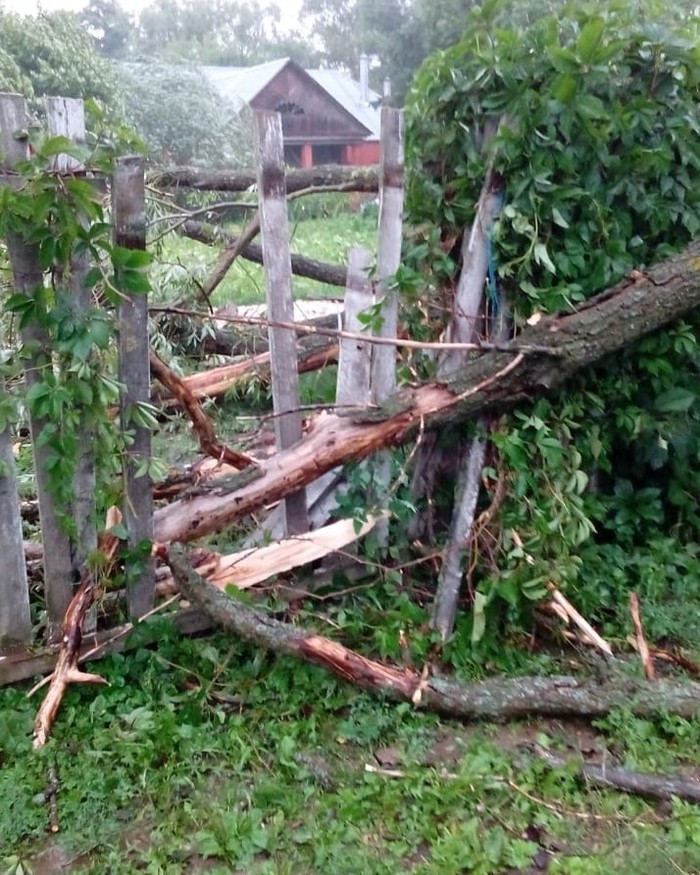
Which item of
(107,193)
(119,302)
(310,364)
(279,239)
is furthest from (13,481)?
(310,364)

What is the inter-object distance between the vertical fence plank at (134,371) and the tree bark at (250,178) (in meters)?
2.33

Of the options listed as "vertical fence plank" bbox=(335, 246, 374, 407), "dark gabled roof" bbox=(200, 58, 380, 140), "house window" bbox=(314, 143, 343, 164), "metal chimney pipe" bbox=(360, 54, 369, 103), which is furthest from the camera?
"metal chimney pipe" bbox=(360, 54, 369, 103)

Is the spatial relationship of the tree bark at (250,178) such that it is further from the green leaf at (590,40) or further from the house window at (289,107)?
the house window at (289,107)

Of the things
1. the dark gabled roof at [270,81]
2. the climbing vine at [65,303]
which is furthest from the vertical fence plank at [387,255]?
the dark gabled roof at [270,81]

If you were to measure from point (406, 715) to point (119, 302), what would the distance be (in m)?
1.75

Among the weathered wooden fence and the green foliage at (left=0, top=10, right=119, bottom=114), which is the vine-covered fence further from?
the green foliage at (left=0, top=10, right=119, bottom=114)

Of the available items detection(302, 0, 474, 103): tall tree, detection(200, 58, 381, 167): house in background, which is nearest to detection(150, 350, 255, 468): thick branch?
detection(302, 0, 474, 103): tall tree

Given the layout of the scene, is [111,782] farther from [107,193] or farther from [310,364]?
[310,364]

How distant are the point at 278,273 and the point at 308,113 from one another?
830 inches

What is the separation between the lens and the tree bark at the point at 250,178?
490cm

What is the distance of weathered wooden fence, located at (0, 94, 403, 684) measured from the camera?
256 cm

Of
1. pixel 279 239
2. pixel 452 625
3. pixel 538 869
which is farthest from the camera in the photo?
pixel 452 625

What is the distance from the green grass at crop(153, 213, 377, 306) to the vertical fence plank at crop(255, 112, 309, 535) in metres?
0.47

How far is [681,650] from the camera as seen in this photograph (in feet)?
10.5
